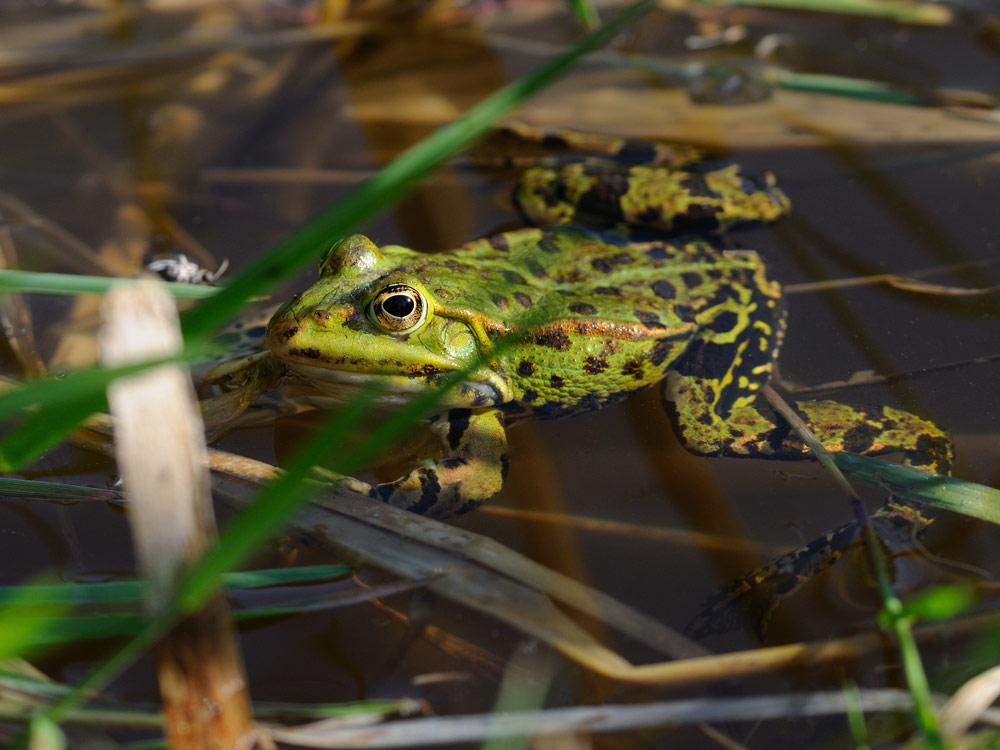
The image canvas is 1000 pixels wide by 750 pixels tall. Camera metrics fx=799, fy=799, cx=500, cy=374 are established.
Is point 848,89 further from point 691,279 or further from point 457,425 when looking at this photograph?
point 457,425

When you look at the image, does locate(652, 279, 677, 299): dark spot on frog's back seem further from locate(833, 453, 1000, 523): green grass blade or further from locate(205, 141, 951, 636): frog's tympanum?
locate(833, 453, 1000, 523): green grass blade

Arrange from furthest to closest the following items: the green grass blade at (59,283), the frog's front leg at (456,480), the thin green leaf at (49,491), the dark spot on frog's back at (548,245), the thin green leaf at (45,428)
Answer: the dark spot on frog's back at (548,245)
the frog's front leg at (456,480)
the thin green leaf at (49,491)
the green grass blade at (59,283)
the thin green leaf at (45,428)

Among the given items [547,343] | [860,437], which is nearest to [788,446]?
[860,437]

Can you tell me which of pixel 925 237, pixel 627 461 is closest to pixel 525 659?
pixel 627 461

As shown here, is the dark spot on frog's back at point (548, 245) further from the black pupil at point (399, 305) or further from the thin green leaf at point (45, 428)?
the thin green leaf at point (45, 428)

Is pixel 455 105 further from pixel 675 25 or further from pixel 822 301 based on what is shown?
pixel 822 301

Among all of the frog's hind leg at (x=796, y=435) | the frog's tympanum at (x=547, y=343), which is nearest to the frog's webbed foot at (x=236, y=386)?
the frog's tympanum at (x=547, y=343)

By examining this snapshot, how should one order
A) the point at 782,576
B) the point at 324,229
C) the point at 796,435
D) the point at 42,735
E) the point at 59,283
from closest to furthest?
the point at 324,229 < the point at 42,735 < the point at 59,283 < the point at 782,576 < the point at 796,435
